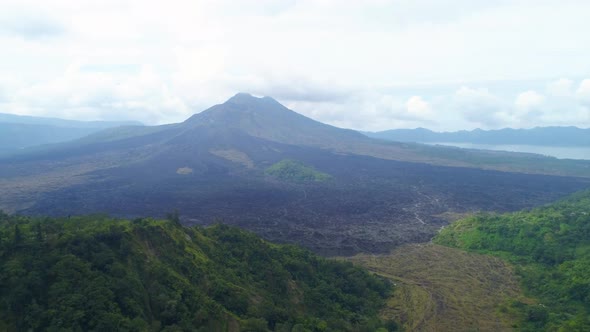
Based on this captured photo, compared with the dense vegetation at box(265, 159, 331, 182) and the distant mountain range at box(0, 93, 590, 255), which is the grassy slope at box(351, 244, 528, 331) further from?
the dense vegetation at box(265, 159, 331, 182)

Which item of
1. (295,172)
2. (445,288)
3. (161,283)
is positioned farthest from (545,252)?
(295,172)

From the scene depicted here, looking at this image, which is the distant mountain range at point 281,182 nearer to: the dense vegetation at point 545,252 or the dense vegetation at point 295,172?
the dense vegetation at point 295,172

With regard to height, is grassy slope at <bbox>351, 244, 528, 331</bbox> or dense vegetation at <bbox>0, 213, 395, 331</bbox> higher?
dense vegetation at <bbox>0, 213, 395, 331</bbox>

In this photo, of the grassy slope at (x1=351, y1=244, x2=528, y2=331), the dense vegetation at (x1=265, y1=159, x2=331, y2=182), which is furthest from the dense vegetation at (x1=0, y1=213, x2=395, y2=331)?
the dense vegetation at (x1=265, y1=159, x2=331, y2=182)

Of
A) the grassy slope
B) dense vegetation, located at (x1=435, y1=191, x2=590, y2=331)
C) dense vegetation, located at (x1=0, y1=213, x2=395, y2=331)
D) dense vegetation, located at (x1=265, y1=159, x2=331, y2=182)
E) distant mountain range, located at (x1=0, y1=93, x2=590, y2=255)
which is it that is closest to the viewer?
dense vegetation, located at (x1=0, y1=213, x2=395, y2=331)

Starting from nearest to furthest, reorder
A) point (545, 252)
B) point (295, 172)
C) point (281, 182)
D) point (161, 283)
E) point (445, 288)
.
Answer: point (161, 283), point (445, 288), point (545, 252), point (281, 182), point (295, 172)

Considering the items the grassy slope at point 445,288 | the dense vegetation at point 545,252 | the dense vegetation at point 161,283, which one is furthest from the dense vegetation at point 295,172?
the dense vegetation at point 161,283

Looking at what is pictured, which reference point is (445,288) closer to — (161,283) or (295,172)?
(161,283)
